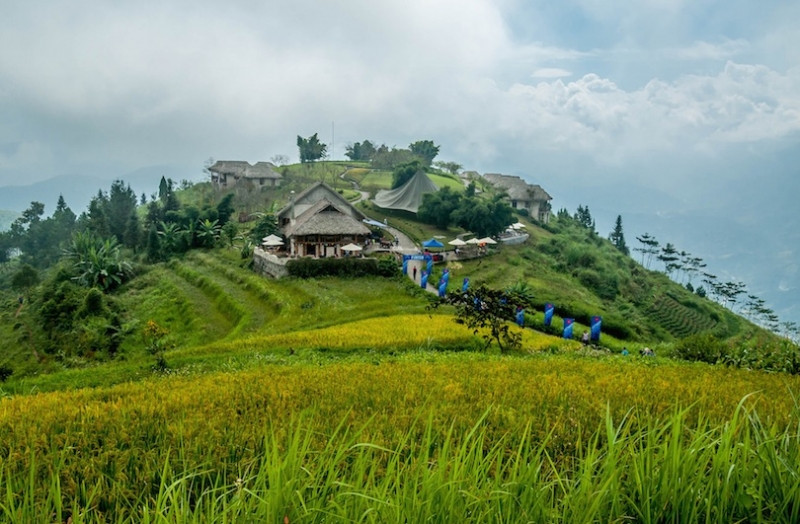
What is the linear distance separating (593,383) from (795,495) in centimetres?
445

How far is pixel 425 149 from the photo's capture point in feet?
287

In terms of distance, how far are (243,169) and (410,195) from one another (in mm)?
26488

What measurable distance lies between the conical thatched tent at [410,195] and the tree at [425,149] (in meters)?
35.4

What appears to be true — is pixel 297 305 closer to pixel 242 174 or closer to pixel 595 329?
pixel 595 329

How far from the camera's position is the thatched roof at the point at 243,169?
63.4 metres

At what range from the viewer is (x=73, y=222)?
62750mm

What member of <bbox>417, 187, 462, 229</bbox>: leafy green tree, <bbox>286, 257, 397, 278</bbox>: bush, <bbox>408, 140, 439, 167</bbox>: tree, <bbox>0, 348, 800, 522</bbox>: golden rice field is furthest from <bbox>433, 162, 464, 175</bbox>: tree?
<bbox>0, 348, 800, 522</bbox>: golden rice field

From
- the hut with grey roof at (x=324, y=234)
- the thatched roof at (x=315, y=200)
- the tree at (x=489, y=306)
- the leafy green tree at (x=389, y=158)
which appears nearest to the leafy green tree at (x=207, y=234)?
the thatched roof at (x=315, y=200)

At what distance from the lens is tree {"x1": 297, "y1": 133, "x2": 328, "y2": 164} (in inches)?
3009

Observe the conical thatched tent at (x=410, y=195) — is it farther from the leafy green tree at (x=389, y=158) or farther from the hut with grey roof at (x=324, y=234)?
the leafy green tree at (x=389, y=158)

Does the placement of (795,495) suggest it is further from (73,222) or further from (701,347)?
(73,222)

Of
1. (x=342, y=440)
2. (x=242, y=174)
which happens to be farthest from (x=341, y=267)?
(x=242, y=174)

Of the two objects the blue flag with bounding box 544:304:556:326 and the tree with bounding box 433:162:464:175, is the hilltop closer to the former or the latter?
the blue flag with bounding box 544:304:556:326

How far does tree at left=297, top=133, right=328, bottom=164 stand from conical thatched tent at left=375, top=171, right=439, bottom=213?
28.0 meters
